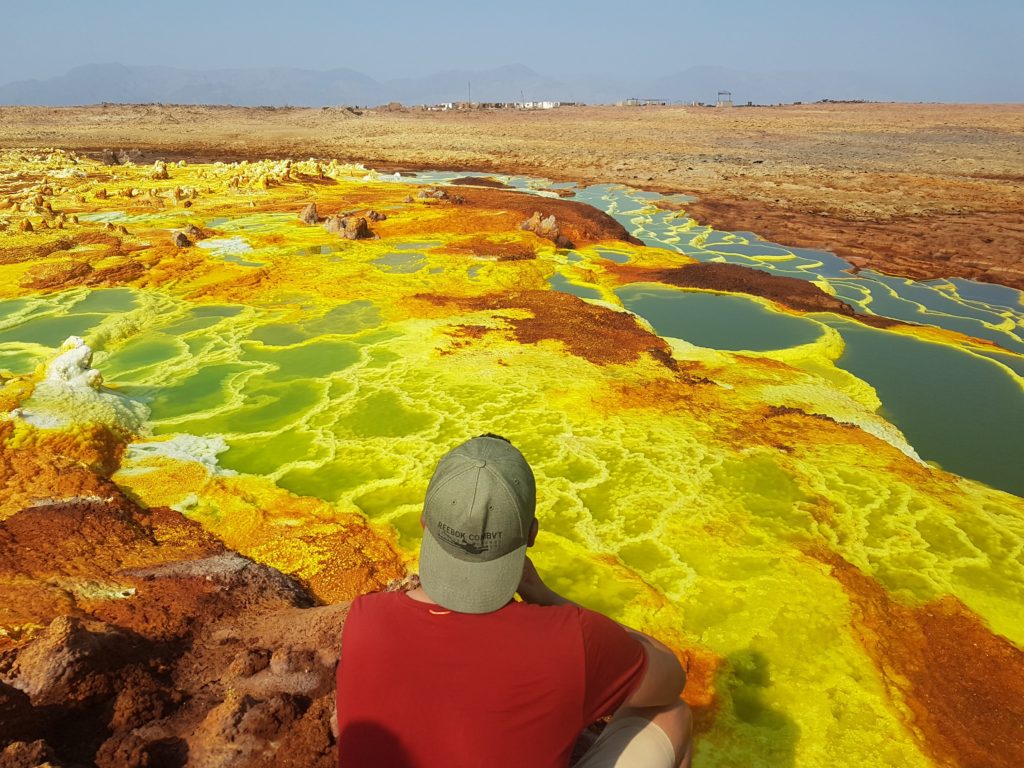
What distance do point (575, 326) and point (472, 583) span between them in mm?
9794

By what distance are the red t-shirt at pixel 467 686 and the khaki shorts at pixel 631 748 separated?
16.5 inches

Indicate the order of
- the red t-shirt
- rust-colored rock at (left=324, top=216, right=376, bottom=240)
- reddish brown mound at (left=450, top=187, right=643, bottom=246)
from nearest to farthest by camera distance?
the red t-shirt < rust-colored rock at (left=324, top=216, right=376, bottom=240) < reddish brown mound at (left=450, top=187, right=643, bottom=246)

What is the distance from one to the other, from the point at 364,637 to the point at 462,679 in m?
0.33

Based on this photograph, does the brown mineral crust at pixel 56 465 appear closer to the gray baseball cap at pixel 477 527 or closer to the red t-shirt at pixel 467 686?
the red t-shirt at pixel 467 686

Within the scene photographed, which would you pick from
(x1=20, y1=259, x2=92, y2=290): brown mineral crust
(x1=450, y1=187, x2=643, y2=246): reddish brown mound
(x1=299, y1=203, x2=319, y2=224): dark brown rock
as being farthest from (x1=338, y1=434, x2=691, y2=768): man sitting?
(x1=299, y1=203, x2=319, y2=224): dark brown rock

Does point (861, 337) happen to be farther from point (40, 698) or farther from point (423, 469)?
point (40, 698)

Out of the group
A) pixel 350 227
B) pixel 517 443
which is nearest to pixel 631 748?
pixel 517 443

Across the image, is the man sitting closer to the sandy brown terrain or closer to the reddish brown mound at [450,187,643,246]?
the reddish brown mound at [450,187,643,246]

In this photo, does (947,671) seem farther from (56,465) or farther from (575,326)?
(56,465)

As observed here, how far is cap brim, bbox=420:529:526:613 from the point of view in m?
1.85

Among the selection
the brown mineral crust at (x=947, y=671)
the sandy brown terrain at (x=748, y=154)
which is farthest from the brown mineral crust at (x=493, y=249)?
the brown mineral crust at (x=947, y=671)

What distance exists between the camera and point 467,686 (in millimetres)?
1789

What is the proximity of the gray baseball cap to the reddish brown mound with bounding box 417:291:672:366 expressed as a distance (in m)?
8.10

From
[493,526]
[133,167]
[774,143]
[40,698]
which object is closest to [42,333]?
[40,698]
